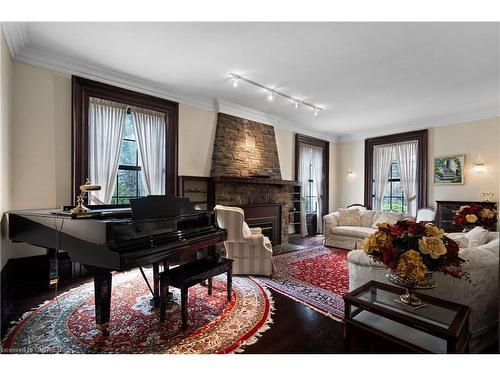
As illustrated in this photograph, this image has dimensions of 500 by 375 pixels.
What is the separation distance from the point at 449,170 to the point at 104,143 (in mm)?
7116

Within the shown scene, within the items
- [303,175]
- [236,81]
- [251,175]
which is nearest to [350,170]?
[303,175]

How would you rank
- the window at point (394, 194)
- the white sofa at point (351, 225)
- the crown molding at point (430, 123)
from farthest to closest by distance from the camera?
the window at point (394, 194)
the crown molding at point (430, 123)
the white sofa at point (351, 225)

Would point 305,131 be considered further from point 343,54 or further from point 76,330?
point 76,330

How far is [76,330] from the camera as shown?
213 cm

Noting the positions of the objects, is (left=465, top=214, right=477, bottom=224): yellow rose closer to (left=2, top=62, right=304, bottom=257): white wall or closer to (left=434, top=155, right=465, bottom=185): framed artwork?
(left=434, top=155, right=465, bottom=185): framed artwork

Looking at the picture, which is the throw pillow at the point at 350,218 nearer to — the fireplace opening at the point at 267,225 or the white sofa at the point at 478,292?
the fireplace opening at the point at 267,225

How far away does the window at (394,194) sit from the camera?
660 centimetres

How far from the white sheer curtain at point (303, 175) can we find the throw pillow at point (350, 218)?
119 cm

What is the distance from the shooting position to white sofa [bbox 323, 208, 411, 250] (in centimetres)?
508

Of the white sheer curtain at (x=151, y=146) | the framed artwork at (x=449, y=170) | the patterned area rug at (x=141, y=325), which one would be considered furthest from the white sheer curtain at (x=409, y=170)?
the white sheer curtain at (x=151, y=146)

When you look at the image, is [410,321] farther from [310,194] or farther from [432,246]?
[310,194]

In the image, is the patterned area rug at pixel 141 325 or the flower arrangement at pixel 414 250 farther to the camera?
the patterned area rug at pixel 141 325

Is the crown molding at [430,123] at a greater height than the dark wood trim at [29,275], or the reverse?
the crown molding at [430,123]
